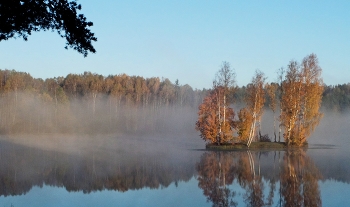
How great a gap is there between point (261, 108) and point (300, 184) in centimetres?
2558

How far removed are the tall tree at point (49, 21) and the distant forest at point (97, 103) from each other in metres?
56.1

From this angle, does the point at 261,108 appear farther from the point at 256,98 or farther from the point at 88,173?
the point at 88,173

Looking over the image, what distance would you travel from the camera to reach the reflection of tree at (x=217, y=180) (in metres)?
16.8

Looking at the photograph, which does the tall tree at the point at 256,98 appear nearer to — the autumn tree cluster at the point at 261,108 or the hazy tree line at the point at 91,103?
the autumn tree cluster at the point at 261,108

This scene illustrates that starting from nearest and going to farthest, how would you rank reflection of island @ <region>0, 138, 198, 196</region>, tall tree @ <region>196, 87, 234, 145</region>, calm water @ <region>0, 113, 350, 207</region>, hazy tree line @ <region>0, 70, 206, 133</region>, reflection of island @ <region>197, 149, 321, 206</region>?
reflection of island @ <region>197, 149, 321, 206</region>
calm water @ <region>0, 113, 350, 207</region>
reflection of island @ <region>0, 138, 198, 196</region>
tall tree @ <region>196, 87, 234, 145</region>
hazy tree line @ <region>0, 70, 206, 133</region>

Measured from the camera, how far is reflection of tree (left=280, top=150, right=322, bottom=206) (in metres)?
15.9

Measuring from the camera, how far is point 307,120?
4584cm

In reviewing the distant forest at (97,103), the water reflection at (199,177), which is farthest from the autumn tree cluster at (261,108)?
the distant forest at (97,103)

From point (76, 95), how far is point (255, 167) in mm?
94783

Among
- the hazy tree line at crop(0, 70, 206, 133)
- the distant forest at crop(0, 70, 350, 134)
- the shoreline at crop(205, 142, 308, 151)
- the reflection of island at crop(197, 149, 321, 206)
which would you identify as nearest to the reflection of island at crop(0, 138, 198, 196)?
the reflection of island at crop(197, 149, 321, 206)

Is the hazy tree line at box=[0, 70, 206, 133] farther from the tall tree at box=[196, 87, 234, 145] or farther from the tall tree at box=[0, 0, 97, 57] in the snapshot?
the tall tree at box=[0, 0, 97, 57]

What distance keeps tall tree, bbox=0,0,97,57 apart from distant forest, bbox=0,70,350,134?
184ft

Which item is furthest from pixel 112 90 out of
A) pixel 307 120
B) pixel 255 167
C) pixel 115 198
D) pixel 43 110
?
pixel 115 198

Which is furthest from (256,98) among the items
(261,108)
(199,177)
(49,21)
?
(49,21)
